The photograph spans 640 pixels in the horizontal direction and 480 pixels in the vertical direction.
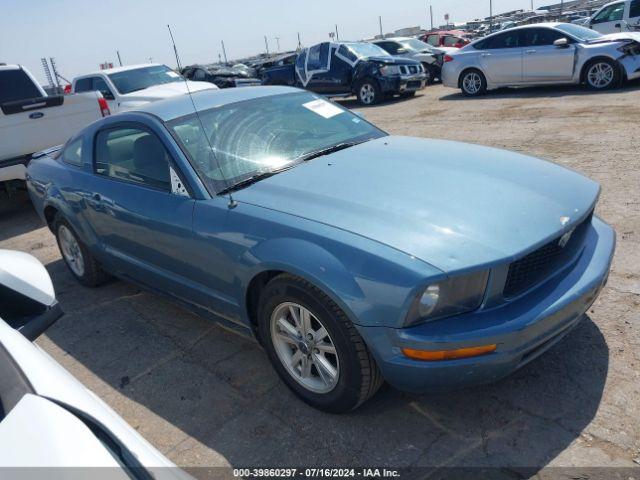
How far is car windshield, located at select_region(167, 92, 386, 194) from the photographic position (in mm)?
3324

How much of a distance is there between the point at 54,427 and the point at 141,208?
2332 millimetres

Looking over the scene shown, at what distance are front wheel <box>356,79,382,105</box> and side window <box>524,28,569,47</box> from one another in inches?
138

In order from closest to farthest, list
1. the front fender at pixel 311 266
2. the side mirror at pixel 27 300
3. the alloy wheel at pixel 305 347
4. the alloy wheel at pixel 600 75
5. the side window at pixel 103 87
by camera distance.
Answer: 1. the side mirror at pixel 27 300
2. the front fender at pixel 311 266
3. the alloy wheel at pixel 305 347
4. the alloy wheel at pixel 600 75
5. the side window at pixel 103 87

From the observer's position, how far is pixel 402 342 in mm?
2352

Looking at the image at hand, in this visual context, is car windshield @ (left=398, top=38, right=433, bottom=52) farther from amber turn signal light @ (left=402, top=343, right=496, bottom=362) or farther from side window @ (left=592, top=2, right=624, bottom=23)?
amber turn signal light @ (left=402, top=343, right=496, bottom=362)

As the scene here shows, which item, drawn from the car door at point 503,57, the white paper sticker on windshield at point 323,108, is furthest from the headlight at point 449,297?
the car door at point 503,57

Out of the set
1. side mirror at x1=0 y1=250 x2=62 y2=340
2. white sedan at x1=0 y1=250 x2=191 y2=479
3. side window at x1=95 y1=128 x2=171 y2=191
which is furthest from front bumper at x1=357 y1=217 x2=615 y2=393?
side window at x1=95 y1=128 x2=171 y2=191

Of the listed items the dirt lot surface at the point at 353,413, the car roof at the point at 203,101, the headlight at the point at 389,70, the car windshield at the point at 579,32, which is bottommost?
the dirt lot surface at the point at 353,413

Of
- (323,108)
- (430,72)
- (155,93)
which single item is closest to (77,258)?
(323,108)

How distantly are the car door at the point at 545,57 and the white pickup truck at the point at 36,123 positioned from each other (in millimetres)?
8647

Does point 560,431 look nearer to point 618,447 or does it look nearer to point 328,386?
point 618,447

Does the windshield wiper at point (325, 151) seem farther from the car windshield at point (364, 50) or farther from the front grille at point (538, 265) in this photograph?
the car windshield at point (364, 50)

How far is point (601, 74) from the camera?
10.9 meters

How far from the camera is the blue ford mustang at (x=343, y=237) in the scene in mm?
2361
